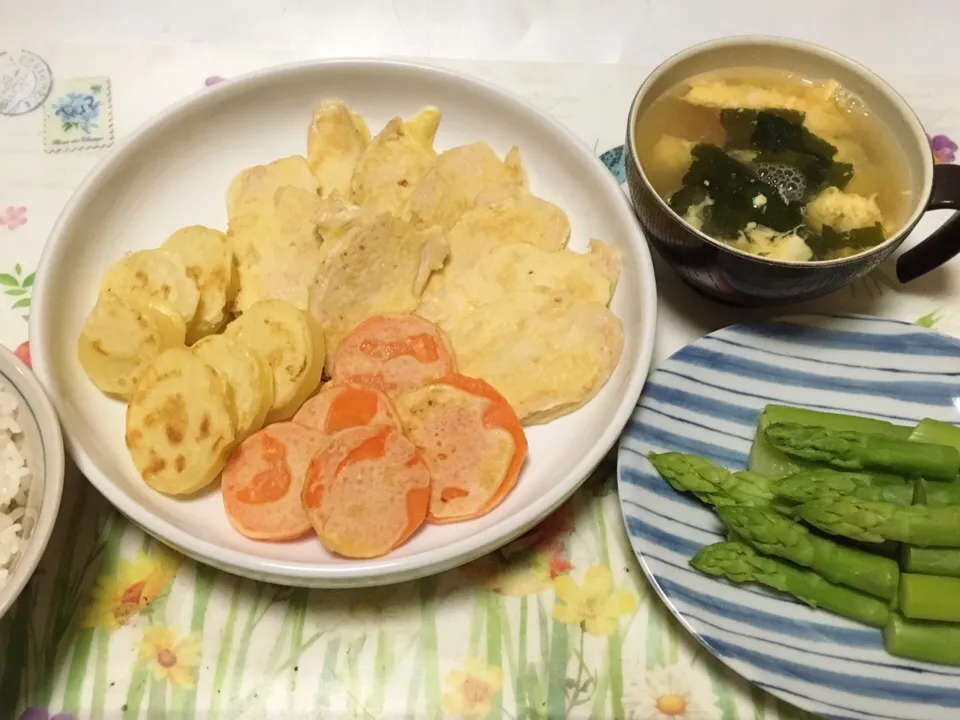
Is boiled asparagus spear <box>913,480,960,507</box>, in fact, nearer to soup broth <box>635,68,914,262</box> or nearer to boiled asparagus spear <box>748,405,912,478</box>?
boiled asparagus spear <box>748,405,912,478</box>

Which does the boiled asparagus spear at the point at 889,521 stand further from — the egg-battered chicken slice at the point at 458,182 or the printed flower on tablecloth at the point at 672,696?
the egg-battered chicken slice at the point at 458,182

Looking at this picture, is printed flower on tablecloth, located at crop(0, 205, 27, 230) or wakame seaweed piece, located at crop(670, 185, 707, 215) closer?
wakame seaweed piece, located at crop(670, 185, 707, 215)

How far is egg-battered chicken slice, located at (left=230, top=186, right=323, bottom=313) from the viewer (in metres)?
1.41

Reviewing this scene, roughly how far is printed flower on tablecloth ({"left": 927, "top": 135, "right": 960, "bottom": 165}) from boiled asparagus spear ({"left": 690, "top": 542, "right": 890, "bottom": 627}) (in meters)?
1.07

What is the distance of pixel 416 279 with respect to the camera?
1.44 meters

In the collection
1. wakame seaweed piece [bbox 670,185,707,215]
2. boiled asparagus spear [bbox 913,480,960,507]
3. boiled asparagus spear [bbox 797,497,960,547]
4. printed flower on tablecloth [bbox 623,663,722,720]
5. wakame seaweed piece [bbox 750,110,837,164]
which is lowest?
printed flower on tablecloth [bbox 623,663,722,720]

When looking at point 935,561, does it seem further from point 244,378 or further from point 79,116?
point 79,116

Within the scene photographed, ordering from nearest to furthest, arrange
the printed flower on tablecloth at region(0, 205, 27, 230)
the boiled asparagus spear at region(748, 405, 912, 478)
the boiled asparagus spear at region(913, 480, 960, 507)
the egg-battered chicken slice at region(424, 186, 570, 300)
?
1. the boiled asparagus spear at region(913, 480, 960, 507)
2. the boiled asparagus spear at region(748, 405, 912, 478)
3. the egg-battered chicken slice at region(424, 186, 570, 300)
4. the printed flower on tablecloth at region(0, 205, 27, 230)

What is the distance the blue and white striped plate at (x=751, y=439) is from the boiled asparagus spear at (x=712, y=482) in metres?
0.03

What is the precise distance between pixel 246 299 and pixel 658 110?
83cm

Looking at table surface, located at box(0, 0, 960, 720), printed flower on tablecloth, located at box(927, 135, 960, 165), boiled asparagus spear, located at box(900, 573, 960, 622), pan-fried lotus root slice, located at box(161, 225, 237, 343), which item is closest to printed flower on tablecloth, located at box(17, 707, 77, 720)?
table surface, located at box(0, 0, 960, 720)

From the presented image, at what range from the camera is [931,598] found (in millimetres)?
1208

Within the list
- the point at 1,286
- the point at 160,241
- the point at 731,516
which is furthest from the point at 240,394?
the point at 731,516

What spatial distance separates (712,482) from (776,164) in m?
0.60
